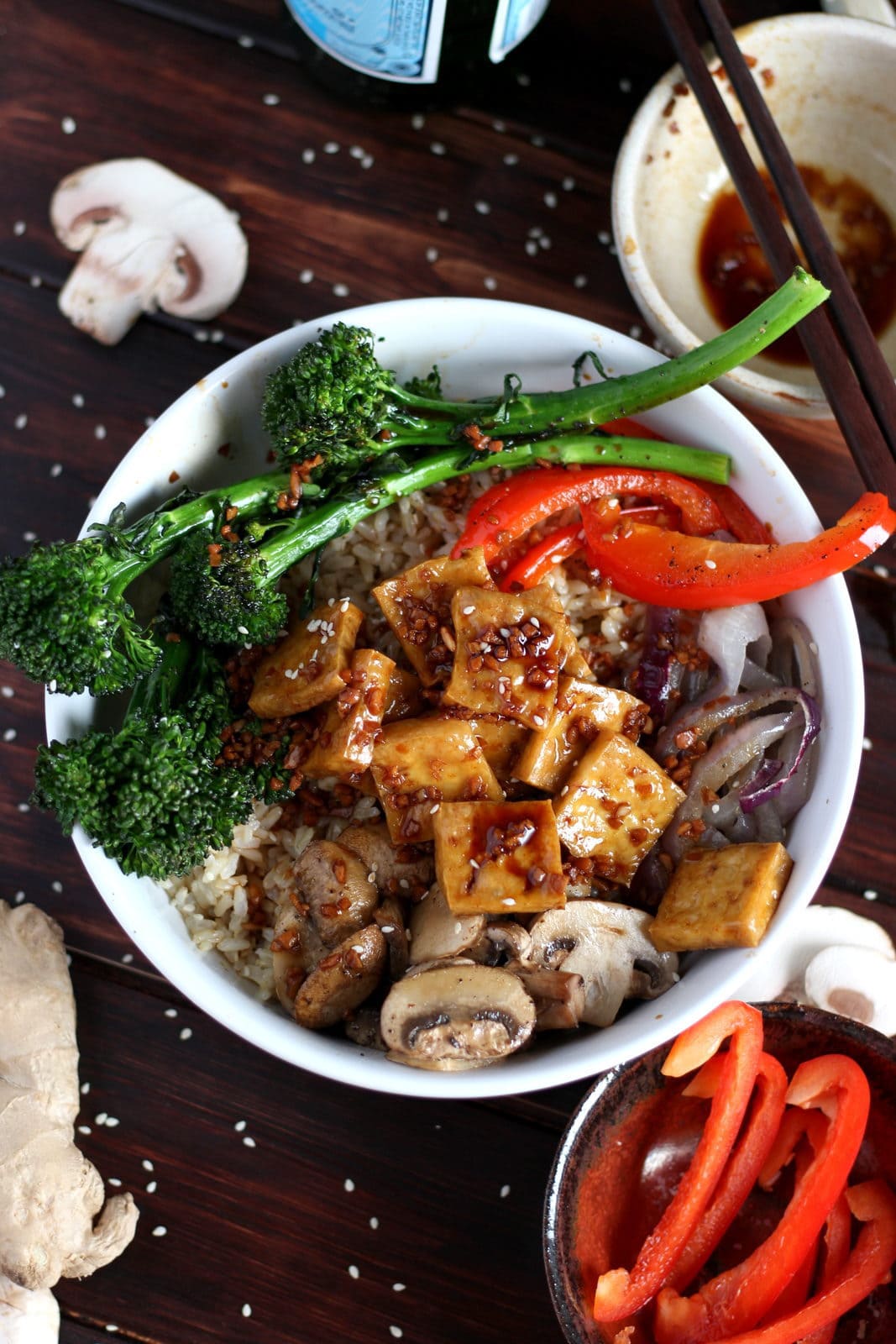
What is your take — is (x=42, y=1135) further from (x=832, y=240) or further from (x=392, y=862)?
(x=832, y=240)

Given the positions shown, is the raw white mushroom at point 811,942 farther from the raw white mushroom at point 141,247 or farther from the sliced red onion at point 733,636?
the raw white mushroom at point 141,247

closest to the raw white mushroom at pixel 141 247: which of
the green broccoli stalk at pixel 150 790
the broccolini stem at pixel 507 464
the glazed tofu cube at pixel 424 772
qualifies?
the broccolini stem at pixel 507 464

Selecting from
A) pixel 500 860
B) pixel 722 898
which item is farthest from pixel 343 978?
pixel 722 898

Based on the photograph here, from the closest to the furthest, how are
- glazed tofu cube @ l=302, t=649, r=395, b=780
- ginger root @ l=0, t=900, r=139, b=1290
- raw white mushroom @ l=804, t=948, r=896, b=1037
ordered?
glazed tofu cube @ l=302, t=649, r=395, b=780 → ginger root @ l=0, t=900, r=139, b=1290 → raw white mushroom @ l=804, t=948, r=896, b=1037

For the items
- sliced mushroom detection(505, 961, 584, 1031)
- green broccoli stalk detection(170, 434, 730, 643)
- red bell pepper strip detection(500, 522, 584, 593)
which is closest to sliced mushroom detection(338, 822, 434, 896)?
→ sliced mushroom detection(505, 961, 584, 1031)

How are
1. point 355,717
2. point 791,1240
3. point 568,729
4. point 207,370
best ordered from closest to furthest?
point 355,717
point 568,729
point 791,1240
point 207,370

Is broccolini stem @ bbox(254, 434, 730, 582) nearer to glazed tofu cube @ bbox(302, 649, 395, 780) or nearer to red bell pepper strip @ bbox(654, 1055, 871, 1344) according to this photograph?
glazed tofu cube @ bbox(302, 649, 395, 780)
